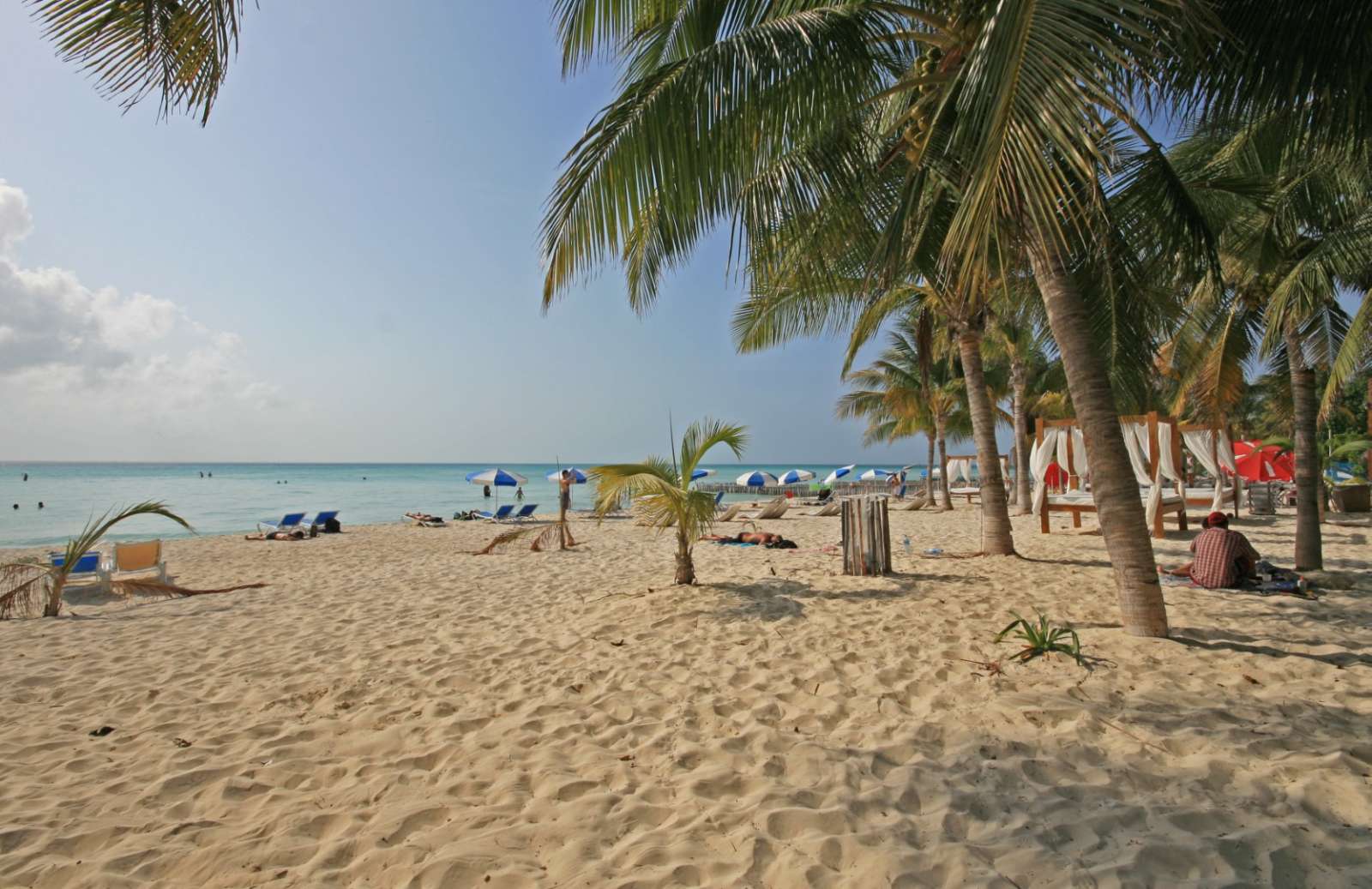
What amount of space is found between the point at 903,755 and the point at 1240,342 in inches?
366

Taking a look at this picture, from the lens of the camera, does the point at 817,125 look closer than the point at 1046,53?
No

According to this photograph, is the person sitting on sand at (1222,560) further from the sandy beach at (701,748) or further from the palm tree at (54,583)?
the palm tree at (54,583)

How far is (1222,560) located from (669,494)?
519 centimetres

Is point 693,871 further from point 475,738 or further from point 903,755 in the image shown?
point 475,738

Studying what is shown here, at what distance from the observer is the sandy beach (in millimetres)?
2129

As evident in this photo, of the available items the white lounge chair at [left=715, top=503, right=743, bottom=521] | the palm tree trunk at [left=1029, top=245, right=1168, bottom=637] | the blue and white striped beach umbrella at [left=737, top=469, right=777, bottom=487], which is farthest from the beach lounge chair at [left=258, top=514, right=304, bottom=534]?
the blue and white striped beach umbrella at [left=737, top=469, right=777, bottom=487]

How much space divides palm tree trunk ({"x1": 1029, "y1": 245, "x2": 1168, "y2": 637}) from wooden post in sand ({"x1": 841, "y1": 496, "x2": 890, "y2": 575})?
2870 millimetres

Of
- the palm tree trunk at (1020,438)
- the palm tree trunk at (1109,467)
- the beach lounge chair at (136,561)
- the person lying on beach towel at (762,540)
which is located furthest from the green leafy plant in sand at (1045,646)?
the palm tree trunk at (1020,438)

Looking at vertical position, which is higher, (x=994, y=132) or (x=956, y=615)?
(x=994, y=132)

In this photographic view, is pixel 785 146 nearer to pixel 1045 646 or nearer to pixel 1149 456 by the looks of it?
pixel 1045 646

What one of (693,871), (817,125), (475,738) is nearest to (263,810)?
(475,738)

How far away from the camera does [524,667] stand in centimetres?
425

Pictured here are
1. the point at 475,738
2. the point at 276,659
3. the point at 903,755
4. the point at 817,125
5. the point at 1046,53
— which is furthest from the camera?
the point at 276,659

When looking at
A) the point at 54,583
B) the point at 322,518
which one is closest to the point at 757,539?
the point at 54,583
